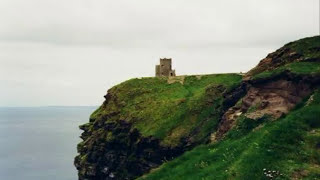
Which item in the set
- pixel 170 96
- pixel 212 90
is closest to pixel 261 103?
pixel 212 90

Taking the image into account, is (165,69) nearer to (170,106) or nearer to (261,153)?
(170,106)

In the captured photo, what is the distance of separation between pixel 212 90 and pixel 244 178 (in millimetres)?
43711

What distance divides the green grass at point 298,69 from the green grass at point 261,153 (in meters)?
4.18

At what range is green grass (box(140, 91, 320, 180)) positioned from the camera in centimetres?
3108

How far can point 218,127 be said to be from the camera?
53.1m

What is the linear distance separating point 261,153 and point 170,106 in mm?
44051

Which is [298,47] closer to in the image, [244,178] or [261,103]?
[261,103]

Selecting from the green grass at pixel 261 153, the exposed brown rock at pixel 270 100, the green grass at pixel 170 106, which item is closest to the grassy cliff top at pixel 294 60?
the exposed brown rock at pixel 270 100

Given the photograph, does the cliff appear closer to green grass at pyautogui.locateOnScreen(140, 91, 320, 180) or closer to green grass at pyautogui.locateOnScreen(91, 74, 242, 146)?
green grass at pyautogui.locateOnScreen(140, 91, 320, 180)

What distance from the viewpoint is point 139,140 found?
69.9 metres

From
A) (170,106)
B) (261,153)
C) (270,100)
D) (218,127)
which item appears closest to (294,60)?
(270,100)

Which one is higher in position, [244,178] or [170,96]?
[170,96]

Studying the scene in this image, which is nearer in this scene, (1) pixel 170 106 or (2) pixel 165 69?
(1) pixel 170 106

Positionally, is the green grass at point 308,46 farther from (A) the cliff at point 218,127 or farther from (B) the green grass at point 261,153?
(B) the green grass at point 261,153
